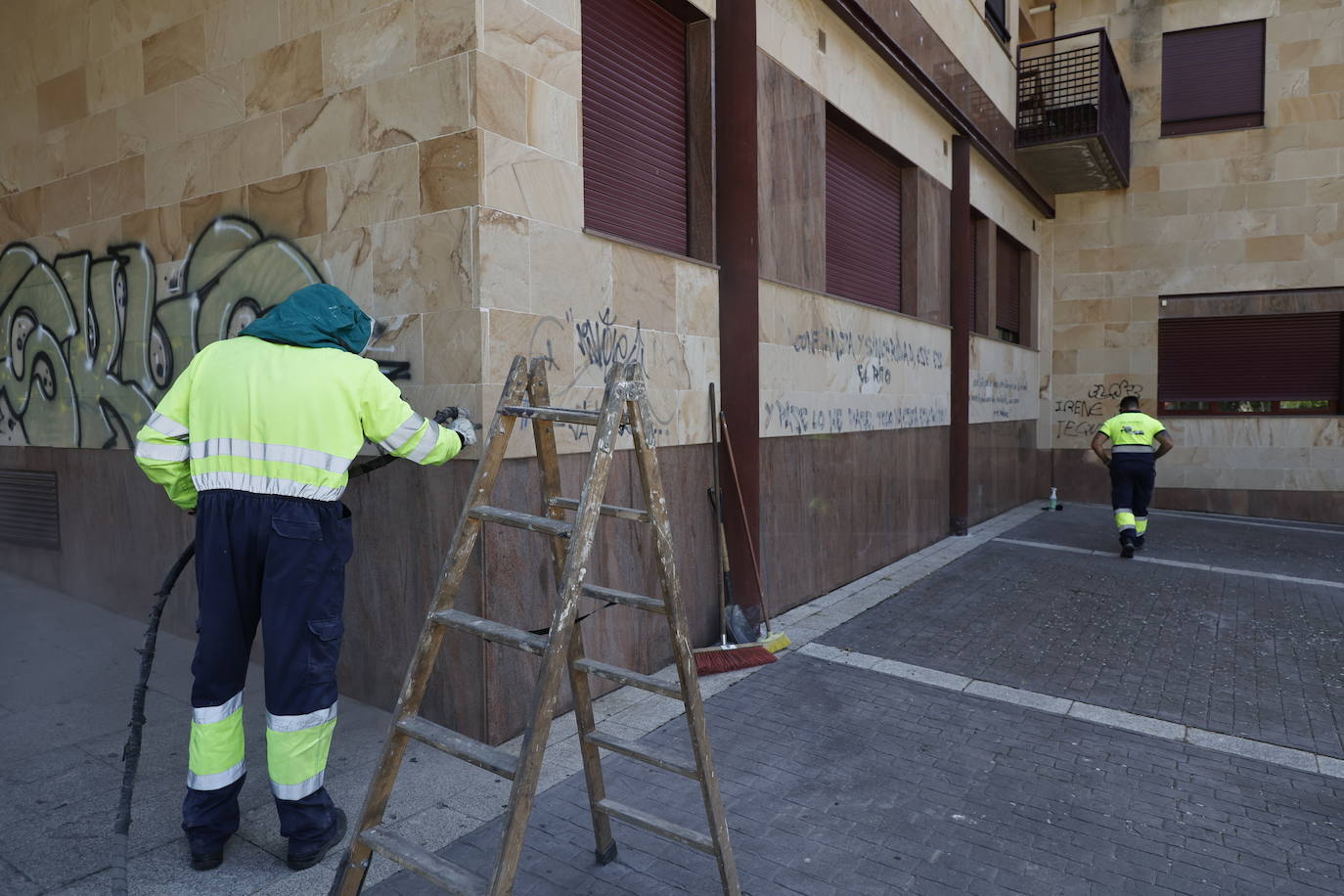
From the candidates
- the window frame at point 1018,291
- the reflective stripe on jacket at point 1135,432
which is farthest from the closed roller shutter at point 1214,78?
the reflective stripe on jacket at point 1135,432

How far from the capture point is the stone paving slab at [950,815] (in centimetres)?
294

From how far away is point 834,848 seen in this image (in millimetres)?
3127

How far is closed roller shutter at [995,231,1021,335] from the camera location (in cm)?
1246

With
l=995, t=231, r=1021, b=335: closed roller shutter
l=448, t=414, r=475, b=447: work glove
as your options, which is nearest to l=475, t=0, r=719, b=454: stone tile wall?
l=448, t=414, r=475, b=447: work glove

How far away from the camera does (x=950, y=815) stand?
3.39 metres

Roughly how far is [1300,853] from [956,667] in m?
2.19

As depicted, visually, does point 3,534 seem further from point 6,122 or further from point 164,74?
point 164,74

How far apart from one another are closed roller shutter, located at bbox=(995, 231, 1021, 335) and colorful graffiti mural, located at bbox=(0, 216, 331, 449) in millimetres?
10116

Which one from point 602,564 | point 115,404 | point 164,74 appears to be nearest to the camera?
point 602,564

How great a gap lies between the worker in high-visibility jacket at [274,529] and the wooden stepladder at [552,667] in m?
0.52

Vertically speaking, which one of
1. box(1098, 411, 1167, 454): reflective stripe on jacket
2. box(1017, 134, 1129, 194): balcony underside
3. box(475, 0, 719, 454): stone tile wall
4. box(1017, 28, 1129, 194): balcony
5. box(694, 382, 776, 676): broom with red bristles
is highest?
box(1017, 28, 1129, 194): balcony

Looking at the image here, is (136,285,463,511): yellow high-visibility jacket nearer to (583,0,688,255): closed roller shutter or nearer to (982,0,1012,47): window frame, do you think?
(583,0,688,255): closed roller shutter

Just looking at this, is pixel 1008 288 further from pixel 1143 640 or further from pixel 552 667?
pixel 552 667

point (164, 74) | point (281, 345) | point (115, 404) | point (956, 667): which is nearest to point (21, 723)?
point (115, 404)
